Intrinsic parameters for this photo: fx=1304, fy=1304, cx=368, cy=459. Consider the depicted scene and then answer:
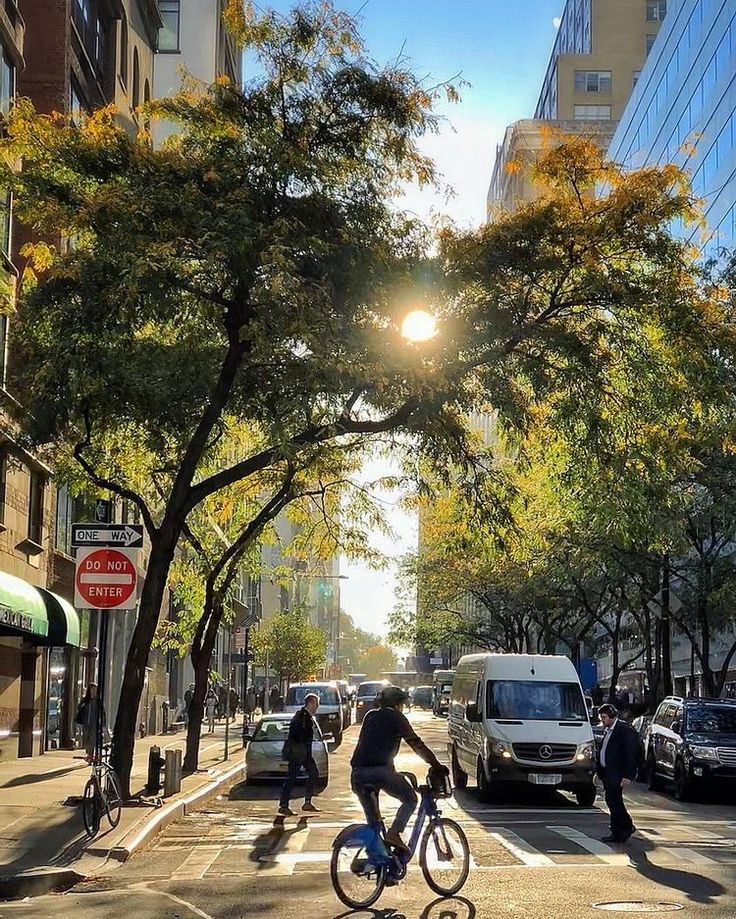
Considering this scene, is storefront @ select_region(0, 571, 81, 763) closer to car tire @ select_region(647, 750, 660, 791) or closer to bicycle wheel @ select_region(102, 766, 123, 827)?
bicycle wheel @ select_region(102, 766, 123, 827)

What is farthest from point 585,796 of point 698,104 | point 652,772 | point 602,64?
point 602,64

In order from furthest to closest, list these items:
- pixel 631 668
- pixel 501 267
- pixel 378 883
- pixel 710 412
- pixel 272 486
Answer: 1. pixel 631 668
2. pixel 272 486
3. pixel 710 412
4. pixel 501 267
5. pixel 378 883

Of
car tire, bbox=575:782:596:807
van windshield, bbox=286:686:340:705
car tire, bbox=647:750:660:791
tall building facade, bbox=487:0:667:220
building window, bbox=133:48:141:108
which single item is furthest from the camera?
tall building facade, bbox=487:0:667:220

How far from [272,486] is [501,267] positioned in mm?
9550

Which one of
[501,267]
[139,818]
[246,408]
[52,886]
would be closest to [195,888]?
[52,886]

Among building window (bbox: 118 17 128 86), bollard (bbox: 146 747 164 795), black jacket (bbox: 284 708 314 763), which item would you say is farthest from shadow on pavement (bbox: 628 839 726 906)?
building window (bbox: 118 17 128 86)

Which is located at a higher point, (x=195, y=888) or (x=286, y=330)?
(x=286, y=330)

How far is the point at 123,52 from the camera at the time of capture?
3744 centimetres

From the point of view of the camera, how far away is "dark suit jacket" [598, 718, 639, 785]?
16.2 meters

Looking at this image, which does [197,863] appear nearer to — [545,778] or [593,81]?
[545,778]

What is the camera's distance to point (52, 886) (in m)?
12.0

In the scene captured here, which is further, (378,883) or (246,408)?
(246,408)

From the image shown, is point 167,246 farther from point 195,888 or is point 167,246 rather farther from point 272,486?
point 272,486

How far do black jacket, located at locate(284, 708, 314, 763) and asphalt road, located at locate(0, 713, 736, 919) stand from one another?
96 cm
